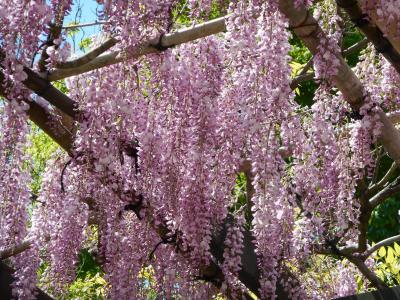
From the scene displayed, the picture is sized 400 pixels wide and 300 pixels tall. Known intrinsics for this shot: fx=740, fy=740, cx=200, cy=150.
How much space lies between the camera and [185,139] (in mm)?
3160

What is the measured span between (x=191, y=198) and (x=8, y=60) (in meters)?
1.04

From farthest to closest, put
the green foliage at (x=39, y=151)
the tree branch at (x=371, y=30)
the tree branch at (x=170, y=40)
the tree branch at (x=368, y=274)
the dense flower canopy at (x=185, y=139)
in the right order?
the green foliage at (x=39, y=151)
the tree branch at (x=368, y=274)
the tree branch at (x=371, y=30)
the tree branch at (x=170, y=40)
the dense flower canopy at (x=185, y=139)

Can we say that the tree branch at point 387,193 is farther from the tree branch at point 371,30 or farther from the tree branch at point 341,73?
the tree branch at point 371,30

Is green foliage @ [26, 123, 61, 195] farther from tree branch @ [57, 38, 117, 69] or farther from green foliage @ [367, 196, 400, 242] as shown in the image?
green foliage @ [367, 196, 400, 242]

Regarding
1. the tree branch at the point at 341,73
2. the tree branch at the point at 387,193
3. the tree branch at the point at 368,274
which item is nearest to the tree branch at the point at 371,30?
the tree branch at the point at 341,73

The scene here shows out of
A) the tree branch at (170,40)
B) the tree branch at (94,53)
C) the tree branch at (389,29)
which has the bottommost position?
the tree branch at (389,29)

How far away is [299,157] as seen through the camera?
354 cm

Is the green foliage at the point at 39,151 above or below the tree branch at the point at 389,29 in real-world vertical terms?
above

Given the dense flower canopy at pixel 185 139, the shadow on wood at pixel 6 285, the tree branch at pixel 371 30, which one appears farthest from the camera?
the shadow on wood at pixel 6 285

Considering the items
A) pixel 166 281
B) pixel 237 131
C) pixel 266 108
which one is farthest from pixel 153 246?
pixel 266 108

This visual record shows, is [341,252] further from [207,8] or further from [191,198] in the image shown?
[207,8]

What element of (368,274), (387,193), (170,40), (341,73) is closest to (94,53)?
(170,40)

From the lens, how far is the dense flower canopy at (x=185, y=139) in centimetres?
282

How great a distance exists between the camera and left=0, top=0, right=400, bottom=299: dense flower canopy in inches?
111
